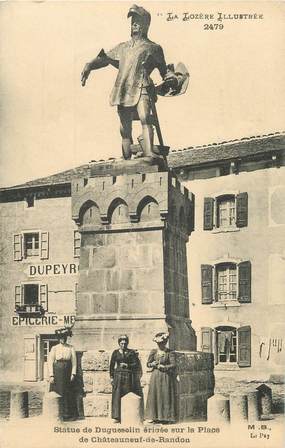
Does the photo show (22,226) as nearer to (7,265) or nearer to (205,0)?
(7,265)

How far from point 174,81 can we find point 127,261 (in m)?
2.87

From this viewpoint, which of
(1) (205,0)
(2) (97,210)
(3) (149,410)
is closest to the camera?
(3) (149,410)

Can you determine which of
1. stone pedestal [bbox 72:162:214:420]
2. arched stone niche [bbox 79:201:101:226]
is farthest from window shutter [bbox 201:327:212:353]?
arched stone niche [bbox 79:201:101:226]

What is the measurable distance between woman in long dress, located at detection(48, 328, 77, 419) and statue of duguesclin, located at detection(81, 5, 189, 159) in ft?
9.51

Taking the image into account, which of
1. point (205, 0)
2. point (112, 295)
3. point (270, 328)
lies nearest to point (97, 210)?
Result: point (112, 295)

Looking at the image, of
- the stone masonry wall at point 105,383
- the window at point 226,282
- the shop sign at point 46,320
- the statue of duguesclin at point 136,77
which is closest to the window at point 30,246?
the shop sign at point 46,320

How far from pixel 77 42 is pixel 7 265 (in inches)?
377

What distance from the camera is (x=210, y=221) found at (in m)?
20.5

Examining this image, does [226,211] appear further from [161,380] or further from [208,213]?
[161,380]

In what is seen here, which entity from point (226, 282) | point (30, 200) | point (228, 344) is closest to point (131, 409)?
point (228, 344)

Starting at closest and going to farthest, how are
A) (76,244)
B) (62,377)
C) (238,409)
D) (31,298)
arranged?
(62,377) → (238,409) → (31,298) → (76,244)

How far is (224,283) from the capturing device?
787 inches

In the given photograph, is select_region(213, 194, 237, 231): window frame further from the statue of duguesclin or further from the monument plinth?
the monument plinth

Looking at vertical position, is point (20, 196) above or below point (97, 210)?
above
